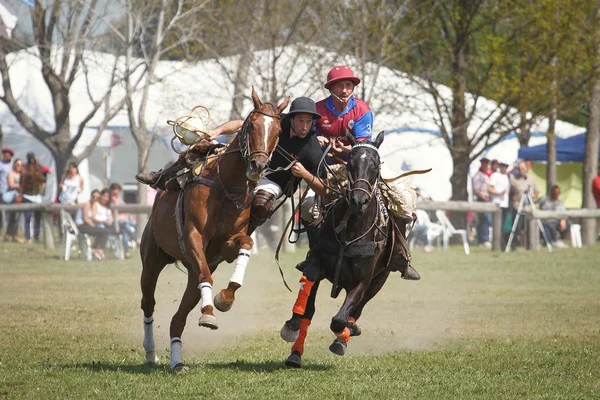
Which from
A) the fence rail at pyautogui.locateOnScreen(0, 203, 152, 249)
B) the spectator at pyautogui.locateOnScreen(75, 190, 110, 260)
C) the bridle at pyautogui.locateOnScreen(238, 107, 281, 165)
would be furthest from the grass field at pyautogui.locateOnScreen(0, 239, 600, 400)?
the fence rail at pyautogui.locateOnScreen(0, 203, 152, 249)

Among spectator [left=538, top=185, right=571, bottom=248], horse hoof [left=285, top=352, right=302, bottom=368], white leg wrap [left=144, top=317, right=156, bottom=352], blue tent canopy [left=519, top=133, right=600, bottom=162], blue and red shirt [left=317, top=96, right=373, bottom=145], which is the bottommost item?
horse hoof [left=285, top=352, right=302, bottom=368]

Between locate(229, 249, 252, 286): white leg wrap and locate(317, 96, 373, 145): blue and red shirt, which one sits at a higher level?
locate(317, 96, 373, 145): blue and red shirt

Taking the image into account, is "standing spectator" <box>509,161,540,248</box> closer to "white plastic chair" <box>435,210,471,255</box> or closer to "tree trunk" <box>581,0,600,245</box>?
"white plastic chair" <box>435,210,471,255</box>

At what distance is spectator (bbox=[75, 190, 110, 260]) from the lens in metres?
21.7

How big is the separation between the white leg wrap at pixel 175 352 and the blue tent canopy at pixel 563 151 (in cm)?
2577

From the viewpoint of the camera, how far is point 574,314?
44.4ft

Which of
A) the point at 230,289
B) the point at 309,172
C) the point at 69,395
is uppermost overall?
the point at 309,172

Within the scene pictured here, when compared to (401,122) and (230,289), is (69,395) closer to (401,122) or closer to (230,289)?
(230,289)

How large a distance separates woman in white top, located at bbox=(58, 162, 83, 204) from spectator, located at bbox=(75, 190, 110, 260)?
1.56 m

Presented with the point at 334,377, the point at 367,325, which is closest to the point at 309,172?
the point at 334,377

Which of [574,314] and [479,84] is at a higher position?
[479,84]

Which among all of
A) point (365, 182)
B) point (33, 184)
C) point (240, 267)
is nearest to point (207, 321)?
point (240, 267)

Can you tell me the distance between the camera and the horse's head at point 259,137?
8.49 m

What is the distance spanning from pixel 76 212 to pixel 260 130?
15115 mm
